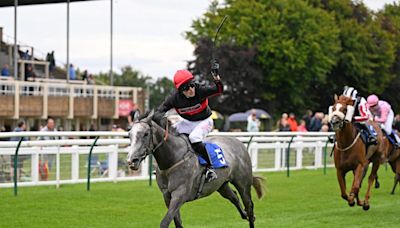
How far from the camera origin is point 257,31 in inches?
2132

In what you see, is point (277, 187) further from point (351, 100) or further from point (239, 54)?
point (239, 54)

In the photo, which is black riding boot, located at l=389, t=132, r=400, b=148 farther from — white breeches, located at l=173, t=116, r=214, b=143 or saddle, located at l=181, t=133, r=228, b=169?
white breeches, located at l=173, t=116, r=214, b=143

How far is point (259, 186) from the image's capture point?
11.6 metres

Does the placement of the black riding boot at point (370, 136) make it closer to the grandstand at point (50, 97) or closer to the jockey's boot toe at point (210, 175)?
the jockey's boot toe at point (210, 175)

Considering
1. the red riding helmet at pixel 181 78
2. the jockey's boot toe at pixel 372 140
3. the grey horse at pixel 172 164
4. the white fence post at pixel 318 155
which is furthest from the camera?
the white fence post at pixel 318 155

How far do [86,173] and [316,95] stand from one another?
42.9 meters

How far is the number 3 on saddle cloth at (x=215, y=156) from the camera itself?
9898 millimetres

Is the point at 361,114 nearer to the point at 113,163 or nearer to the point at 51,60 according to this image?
the point at 113,163

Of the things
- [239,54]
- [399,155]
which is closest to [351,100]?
[399,155]

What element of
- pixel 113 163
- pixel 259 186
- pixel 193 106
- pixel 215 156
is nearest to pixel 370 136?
pixel 259 186

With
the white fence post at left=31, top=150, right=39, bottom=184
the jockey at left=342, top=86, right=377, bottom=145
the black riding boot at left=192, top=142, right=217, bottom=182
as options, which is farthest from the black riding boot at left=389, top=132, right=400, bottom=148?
the black riding boot at left=192, top=142, right=217, bottom=182

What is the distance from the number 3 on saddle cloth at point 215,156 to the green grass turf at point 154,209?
1425 mm

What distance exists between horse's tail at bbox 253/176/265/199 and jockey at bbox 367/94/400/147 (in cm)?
467

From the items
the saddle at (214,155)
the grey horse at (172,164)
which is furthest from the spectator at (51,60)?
the saddle at (214,155)
